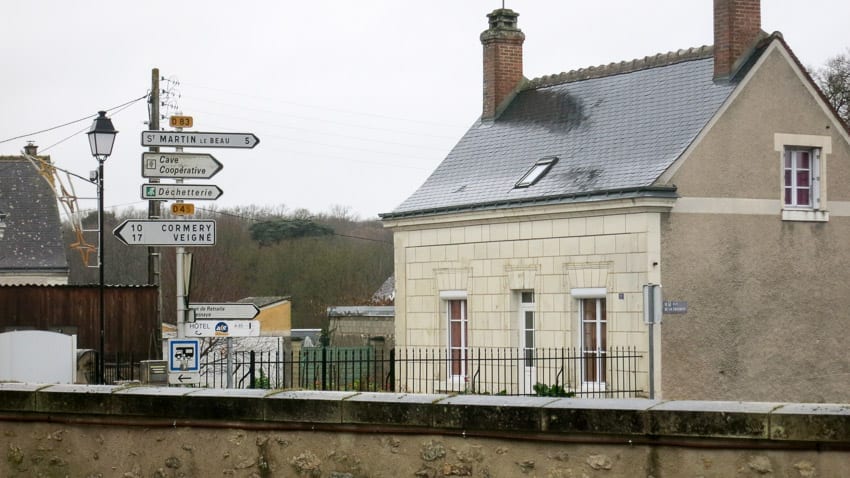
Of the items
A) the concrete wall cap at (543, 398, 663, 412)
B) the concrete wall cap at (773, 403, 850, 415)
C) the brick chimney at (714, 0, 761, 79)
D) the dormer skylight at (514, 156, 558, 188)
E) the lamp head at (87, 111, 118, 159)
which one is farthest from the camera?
the dormer skylight at (514, 156, 558, 188)

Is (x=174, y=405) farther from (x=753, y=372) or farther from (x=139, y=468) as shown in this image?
(x=753, y=372)

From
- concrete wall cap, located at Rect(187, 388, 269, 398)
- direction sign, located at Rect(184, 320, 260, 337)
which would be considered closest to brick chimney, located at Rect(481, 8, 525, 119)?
direction sign, located at Rect(184, 320, 260, 337)

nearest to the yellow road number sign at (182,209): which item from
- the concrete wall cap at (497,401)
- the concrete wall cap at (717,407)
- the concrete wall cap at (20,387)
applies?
the concrete wall cap at (20,387)

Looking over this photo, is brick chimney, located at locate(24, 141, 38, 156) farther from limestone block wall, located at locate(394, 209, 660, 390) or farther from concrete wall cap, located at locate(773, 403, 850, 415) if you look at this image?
concrete wall cap, located at locate(773, 403, 850, 415)

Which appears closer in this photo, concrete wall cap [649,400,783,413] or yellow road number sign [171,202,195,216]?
concrete wall cap [649,400,783,413]

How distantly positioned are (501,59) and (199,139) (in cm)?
1632

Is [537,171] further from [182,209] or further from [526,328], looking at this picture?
[182,209]

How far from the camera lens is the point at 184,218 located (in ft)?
49.5

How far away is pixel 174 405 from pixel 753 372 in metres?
16.0

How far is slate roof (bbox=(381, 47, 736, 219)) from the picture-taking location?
2411 centimetres

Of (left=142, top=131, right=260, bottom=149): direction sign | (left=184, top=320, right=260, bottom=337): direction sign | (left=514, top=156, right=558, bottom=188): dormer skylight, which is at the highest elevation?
(left=514, top=156, right=558, bottom=188): dormer skylight

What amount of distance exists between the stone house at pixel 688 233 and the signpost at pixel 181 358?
29.1 feet

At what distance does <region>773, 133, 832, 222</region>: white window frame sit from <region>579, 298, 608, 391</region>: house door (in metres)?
3.79

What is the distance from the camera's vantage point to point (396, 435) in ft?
28.6
